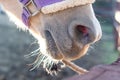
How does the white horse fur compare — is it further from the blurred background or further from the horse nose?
the blurred background

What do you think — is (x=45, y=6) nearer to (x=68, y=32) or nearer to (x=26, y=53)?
(x=68, y=32)

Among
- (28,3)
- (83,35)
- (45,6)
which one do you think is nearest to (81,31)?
(83,35)

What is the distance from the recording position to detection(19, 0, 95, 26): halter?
1746mm

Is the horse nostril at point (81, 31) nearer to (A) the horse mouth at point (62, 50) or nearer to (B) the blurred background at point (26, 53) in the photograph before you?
(A) the horse mouth at point (62, 50)

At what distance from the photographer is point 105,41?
22.3ft

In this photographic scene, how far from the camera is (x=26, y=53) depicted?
5.68 metres

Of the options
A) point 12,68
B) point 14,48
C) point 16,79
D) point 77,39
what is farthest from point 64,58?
point 14,48

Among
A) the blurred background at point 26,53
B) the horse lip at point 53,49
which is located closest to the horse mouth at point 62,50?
the horse lip at point 53,49

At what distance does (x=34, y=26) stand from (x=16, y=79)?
2958 millimetres

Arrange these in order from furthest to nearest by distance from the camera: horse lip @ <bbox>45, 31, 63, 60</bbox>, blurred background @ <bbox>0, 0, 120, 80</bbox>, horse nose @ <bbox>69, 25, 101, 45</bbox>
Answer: blurred background @ <bbox>0, 0, 120, 80</bbox> → horse lip @ <bbox>45, 31, 63, 60</bbox> → horse nose @ <bbox>69, 25, 101, 45</bbox>

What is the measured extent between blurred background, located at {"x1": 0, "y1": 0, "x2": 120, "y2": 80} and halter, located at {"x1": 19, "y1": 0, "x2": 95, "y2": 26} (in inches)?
75.2

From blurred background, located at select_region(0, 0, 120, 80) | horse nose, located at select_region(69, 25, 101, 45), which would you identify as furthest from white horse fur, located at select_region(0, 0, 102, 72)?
blurred background, located at select_region(0, 0, 120, 80)

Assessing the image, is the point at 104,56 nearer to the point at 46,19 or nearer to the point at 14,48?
the point at 14,48

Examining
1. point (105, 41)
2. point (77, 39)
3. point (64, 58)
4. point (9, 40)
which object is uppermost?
point (77, 39)
